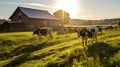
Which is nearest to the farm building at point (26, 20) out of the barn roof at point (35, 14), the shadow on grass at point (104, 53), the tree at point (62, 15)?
the barn roof at point (35, 14)

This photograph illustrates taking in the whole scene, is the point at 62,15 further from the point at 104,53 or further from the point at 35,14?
the point at 104,53

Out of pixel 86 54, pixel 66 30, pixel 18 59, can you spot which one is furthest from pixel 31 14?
pixel 86 54

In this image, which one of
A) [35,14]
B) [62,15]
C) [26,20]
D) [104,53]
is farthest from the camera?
[62,15]

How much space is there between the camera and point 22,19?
59219 mm

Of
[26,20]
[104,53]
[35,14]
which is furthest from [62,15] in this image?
[104,53]

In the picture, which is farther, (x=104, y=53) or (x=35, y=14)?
(x=35, y=14)

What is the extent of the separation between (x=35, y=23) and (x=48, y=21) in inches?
A: 228

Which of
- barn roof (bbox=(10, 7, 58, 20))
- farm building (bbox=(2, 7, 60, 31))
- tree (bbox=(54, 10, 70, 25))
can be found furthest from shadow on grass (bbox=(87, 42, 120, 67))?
tree (bbox=(54, 10, 70, 25))

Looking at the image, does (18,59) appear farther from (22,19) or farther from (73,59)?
(22,19)

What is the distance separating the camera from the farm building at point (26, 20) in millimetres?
56125

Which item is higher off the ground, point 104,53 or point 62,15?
point 62,15

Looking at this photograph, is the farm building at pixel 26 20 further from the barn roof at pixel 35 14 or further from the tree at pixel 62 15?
the tree at pixel 62 15

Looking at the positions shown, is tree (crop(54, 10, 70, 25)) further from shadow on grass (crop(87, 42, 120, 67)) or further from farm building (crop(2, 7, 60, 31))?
shadow on grass (crop(87, 42, 120, 67))

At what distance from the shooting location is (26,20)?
5794cm
